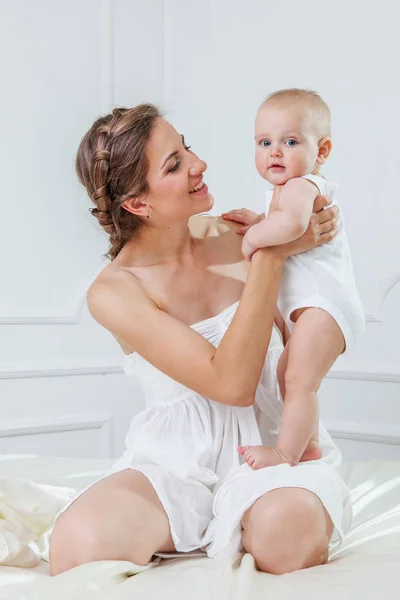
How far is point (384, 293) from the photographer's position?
10.6ft

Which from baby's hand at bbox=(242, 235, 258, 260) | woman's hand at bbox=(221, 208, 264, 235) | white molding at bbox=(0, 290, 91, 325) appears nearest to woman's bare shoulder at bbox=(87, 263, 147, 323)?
baby's hand at bbox=(242, 235, 258, 260)

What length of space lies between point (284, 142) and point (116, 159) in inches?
16.5

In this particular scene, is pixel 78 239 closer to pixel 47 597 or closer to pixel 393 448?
pixel 393 448

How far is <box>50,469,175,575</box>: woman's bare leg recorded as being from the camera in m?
1.56

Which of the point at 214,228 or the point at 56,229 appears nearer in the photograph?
the point at 214,228

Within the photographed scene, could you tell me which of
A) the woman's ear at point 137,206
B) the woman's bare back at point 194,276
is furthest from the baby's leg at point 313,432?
the woman's ear at point 137,206

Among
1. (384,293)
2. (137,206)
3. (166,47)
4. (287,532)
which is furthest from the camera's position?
(166,47)

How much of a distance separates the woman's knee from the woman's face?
2.37ft

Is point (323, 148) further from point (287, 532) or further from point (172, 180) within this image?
point (287, 532)

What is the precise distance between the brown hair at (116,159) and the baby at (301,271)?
11.8 inches

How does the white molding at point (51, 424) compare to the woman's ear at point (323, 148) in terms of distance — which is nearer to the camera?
the woman's ear at point (323, 148)

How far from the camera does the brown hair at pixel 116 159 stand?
1947 millimetres

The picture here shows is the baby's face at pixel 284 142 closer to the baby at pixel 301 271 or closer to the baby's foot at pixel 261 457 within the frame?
the baby at pixel 301 271

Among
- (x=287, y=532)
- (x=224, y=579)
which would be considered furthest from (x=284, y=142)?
(x=224, y=579)
